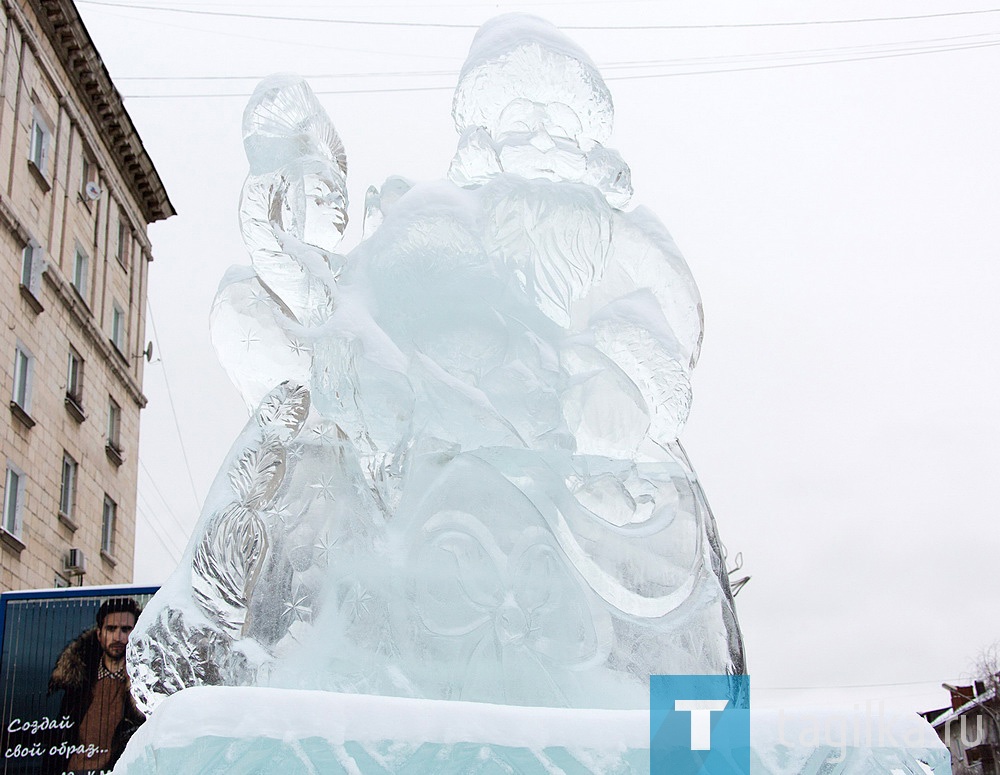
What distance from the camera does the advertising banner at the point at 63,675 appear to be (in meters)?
13.5

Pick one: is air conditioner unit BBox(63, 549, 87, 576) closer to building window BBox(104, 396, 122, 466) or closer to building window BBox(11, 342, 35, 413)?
building window BBox(11, 342, 35, 413)

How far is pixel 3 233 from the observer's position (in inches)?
713

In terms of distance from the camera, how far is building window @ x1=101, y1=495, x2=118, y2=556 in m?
22.7

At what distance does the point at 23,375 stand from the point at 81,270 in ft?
12.8

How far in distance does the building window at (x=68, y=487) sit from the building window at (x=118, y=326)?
3.78m

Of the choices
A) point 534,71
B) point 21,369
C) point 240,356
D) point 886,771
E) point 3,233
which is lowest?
point 886,771

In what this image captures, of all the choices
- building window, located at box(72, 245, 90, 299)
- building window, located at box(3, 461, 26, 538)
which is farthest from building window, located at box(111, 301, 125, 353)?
building window, located at box(3, 461, 26, 538)

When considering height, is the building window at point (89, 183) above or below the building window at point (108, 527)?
above

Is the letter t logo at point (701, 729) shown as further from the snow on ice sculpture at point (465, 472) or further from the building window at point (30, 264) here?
the building window at point (30, 264)

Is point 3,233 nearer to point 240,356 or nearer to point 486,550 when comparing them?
point 240,356

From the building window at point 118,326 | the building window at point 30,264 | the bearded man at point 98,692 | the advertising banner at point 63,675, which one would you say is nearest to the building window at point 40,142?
the building window at point 30,264

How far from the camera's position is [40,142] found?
800 inches

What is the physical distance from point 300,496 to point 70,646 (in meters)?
10.6

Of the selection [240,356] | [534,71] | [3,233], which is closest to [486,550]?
[240,356]
